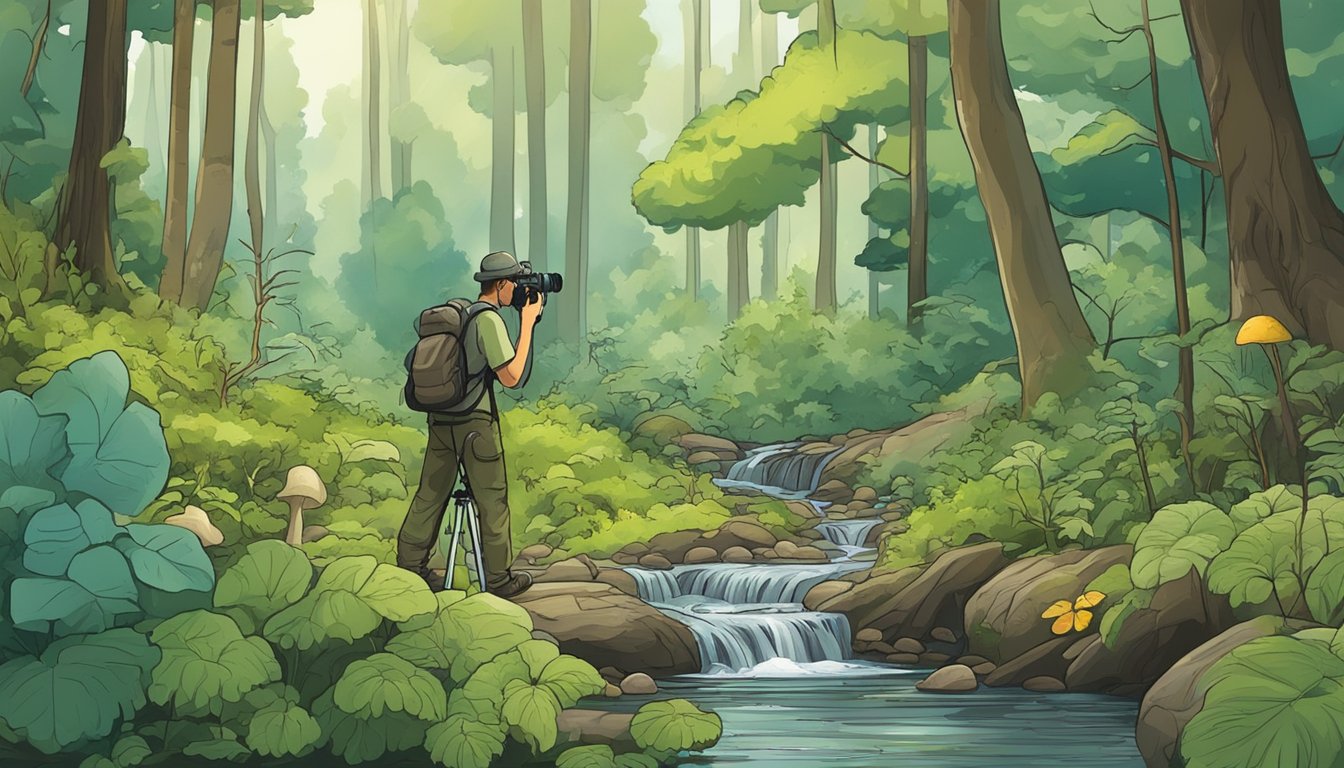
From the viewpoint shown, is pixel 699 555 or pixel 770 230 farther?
pixel 770 230

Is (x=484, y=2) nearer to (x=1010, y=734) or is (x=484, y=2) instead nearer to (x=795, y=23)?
(x=795, y=23)

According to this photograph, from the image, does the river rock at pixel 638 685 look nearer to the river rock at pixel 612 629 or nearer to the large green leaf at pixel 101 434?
the river rock at pixel 612 629

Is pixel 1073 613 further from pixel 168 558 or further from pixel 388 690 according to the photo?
pixel 168 558

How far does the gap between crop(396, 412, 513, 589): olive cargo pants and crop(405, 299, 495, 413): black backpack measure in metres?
0.10

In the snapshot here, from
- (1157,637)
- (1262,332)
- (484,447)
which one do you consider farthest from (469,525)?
(1262,332)

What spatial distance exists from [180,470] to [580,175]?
503 cm

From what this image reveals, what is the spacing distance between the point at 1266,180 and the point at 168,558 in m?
4.59

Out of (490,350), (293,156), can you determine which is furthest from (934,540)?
(293,156)

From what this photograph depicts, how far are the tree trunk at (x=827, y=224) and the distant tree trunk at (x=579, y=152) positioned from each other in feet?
5.77

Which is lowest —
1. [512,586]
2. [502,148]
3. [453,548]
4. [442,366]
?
[512,586]

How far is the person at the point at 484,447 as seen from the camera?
4773 millimetres

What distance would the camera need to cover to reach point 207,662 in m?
4.03

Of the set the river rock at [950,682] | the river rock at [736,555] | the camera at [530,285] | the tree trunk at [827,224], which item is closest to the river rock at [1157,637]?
the river rock at [950,682]

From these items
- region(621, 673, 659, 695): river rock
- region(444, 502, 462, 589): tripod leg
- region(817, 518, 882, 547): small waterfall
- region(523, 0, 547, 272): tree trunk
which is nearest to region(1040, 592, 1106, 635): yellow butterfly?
region(817, 518, 882, 547): small waterfall
